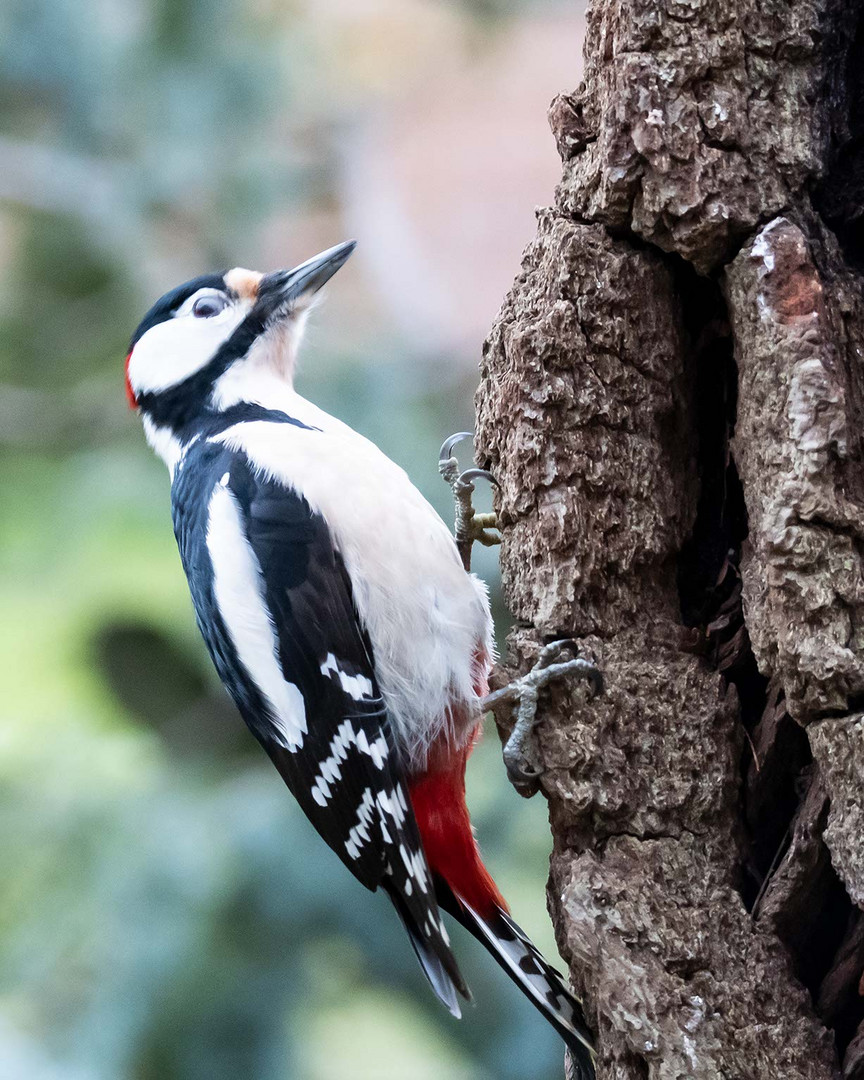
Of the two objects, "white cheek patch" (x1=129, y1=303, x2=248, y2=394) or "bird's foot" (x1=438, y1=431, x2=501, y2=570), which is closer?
"bird's foot" (x1=438, y1=431, x2=501, y2=570)

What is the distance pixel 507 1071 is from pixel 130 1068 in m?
0.80

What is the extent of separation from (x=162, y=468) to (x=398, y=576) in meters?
1.53

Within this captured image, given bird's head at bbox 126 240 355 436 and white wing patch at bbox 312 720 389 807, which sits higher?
bird's head at bbox 126 240 355 436

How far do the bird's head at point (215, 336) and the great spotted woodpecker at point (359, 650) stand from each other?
0.81 ft

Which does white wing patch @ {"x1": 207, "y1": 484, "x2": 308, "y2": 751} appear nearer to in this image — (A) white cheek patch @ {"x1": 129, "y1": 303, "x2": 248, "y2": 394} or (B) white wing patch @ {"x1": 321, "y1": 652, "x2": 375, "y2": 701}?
(B) white wing patch @ {"x1": 321, "y1": 652, "x2": 375, "y2": 701}

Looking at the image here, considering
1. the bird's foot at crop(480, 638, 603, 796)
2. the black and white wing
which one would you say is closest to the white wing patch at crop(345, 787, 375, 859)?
the black and white wing

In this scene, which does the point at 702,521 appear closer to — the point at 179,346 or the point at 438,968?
the point at 438,968

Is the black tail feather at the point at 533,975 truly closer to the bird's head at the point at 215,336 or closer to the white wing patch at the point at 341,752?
the white wing patch at the point at 341,752

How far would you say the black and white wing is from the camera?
5.66 feet

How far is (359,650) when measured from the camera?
69.2 inches

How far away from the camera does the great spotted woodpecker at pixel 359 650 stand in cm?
173

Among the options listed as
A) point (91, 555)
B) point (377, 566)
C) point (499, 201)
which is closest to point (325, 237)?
point (499, 201)

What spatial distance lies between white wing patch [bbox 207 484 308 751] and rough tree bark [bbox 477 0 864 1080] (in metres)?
0.40

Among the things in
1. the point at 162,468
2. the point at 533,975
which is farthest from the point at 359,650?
the point at 162,468
